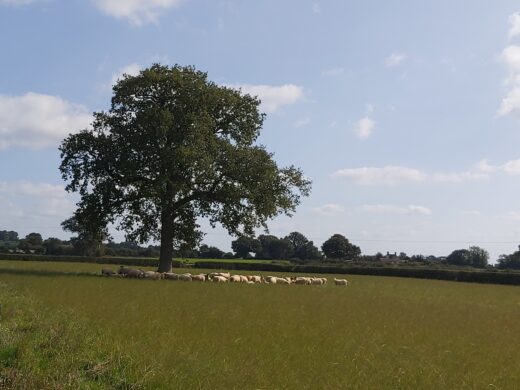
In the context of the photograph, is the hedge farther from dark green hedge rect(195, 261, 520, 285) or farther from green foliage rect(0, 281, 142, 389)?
green foliage rect(0, 281, 142, 389)

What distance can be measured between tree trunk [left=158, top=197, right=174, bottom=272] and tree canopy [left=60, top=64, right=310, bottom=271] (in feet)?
0.25

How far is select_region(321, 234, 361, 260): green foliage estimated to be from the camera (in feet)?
471

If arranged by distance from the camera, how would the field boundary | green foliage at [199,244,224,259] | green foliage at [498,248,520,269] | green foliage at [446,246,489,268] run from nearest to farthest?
the field boundary, green foliage at [498,248,520,269], green foliage at [199,244,224,259], green foliage at [446,246,489,268]

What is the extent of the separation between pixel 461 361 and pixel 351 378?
3484 millimetres

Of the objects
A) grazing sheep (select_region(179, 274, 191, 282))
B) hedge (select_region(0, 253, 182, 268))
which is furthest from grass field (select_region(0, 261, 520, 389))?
hedge (select_region(0, 253, 182, 268))

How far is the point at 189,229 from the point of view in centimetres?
4194

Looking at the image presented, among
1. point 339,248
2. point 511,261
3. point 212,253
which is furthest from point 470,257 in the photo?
point 212,253

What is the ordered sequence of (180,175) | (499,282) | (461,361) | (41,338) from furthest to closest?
1. (499,282)
2. (180,175)
3. (461,361)
4. (41,338)

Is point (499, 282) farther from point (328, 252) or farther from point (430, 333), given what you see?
point (328, 252)

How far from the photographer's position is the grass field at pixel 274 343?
9141 mm

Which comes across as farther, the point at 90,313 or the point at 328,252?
the point at 328,252

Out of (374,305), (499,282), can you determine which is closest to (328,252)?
(499,282)

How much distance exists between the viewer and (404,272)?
6369 centimetres

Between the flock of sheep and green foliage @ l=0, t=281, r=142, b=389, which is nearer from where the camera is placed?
green foliage @ l=0, t=281, r=142, b=389
